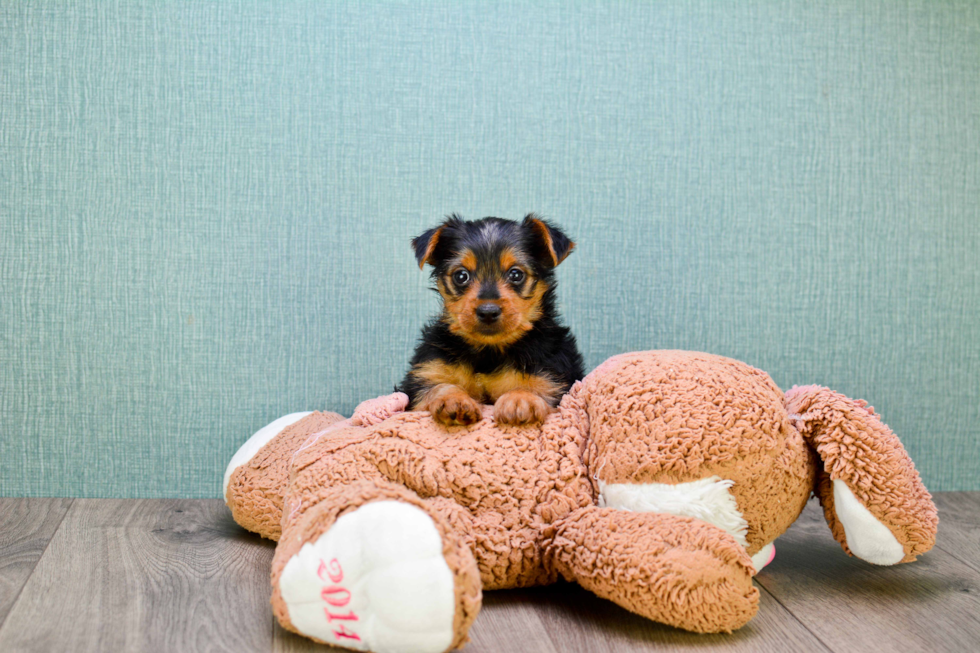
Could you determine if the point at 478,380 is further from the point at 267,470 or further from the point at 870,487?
the point at 870,487

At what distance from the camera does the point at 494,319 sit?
1942mm

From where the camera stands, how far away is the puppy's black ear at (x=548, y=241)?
6.72 feet

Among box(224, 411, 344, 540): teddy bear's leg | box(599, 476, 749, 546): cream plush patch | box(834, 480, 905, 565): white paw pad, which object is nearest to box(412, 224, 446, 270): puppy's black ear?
box(224, 411, 344, 540): teddy bear's leg

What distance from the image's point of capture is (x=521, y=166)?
256 centimetres

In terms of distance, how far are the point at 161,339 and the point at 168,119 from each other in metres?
0.73

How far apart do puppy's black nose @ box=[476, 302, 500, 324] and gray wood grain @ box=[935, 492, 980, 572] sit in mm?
1420

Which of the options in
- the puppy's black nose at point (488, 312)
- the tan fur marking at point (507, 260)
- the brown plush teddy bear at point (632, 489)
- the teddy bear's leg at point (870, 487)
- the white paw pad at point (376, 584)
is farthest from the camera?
the tan fur marking at point (507, 260)

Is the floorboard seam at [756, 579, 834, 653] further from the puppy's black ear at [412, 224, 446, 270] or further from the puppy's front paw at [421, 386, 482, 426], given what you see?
the puppy's black ear at [412, 224, 446, 270]

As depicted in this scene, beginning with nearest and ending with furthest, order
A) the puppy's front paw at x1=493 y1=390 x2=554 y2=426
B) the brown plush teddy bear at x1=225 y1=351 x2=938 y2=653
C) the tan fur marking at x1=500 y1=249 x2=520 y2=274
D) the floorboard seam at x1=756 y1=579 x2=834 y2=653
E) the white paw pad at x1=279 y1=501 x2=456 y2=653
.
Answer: the white paw pad at x1=279 y1=501 x2=456 y2=653, the brown plush teddy bear at x1=225 y1=351 x2=938 y2=653, the floorboard seam at x1=756 y1=579 x2=834 y2=653, the puppy's front paw at x1=493 y1=390 x2=554 y2=426, the tan fur marking at x1=500 y1=249 x2=520 y2=274

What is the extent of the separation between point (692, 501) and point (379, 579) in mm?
689

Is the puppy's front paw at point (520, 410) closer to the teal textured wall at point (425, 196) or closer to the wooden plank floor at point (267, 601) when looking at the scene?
the wooden plank floor at point (267, 601)

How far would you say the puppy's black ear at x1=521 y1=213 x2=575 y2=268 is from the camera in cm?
205

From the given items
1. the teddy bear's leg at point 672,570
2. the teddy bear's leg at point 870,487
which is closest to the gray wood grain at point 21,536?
the teddy bear's leg at point 672,570

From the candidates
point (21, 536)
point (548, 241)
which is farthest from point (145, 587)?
point (548, 241)
